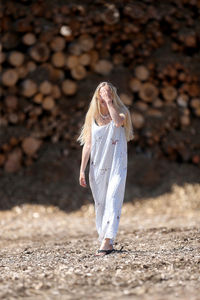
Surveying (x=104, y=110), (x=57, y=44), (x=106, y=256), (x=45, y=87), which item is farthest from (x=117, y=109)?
(x=57, y=44)

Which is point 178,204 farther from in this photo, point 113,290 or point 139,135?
point 113,290

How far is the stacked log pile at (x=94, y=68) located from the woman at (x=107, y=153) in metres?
4.01

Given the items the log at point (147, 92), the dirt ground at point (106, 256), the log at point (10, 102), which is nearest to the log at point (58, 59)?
the log at point (10, 102)

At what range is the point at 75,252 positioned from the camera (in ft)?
14.1

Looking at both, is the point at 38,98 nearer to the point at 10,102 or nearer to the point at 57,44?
the point at 10,102

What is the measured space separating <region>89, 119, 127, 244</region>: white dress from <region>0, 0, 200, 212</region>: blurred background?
11.3ft

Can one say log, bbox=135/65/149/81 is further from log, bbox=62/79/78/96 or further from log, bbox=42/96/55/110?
log, bbox=42/96/55/110

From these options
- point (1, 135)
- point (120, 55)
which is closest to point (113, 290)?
point (1, 135)

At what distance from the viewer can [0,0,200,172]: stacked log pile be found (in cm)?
797

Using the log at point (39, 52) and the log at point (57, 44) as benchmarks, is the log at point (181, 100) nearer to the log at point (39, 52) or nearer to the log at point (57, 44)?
the log at point (57, 44)

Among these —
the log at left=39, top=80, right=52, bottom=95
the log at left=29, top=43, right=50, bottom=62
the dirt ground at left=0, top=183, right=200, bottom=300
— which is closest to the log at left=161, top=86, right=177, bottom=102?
the dirt ground at left=0, top=183, right=200, bottom=300

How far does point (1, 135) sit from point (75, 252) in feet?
12.8

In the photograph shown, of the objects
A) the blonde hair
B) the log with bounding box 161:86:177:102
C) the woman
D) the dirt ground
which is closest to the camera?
the dirt ground

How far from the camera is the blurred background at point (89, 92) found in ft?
25.5
